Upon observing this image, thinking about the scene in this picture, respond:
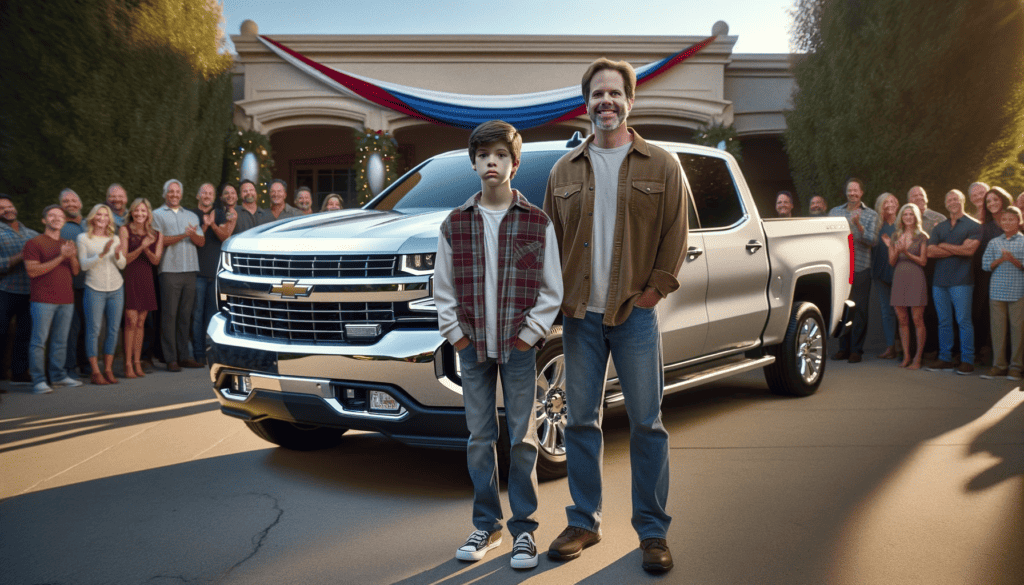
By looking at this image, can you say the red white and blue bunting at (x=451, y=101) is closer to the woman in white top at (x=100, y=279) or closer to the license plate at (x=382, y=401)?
the woman in white top at (x=100, y=279)

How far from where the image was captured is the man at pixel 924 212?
957cm

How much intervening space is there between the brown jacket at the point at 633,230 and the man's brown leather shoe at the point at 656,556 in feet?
3.02

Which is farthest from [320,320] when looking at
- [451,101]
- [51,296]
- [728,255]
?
[451,101]

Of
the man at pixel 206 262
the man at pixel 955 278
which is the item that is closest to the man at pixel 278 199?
the man at pixel 206 262

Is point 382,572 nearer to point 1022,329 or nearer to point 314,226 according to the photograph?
point 314,226

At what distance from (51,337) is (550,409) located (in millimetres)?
6009

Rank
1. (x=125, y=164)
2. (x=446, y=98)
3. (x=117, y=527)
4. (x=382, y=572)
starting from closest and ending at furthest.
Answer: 1. (x=382, y=572)
2. (x=117, y=527)
3. (x=125, y=164)
4. (x=446, y=98)

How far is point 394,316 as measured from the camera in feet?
13.1

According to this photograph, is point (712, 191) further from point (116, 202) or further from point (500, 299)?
point (116, 202)

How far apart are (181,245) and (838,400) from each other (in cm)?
695

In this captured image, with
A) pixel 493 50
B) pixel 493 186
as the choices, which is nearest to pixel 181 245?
pixel 493 186

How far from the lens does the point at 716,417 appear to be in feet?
20.9

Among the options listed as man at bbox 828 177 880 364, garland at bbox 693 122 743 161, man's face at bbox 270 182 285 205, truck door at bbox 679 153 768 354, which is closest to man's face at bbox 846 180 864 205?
man at bbox 828 177 880 364

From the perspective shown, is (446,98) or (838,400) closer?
(838,400)
